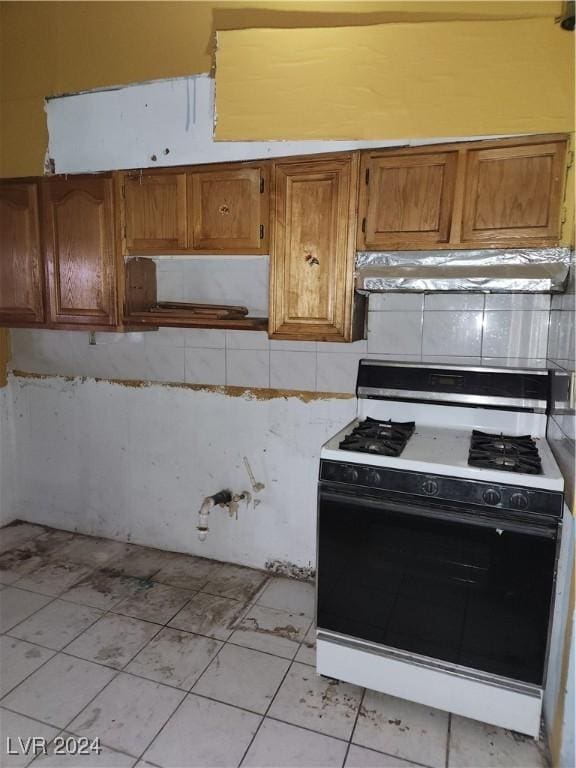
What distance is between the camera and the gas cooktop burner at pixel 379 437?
1772 millimetres

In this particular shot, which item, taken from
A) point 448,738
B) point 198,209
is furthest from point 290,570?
point 198,209

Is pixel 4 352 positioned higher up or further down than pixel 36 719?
higher up

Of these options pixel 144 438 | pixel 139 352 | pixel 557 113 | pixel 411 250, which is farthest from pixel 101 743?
pixel 557 113

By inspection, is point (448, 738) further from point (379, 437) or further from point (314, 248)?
point (314, 248)

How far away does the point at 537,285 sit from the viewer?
1655 mm

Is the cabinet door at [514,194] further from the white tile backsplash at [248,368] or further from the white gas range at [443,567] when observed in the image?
the white tile backsplash at [248,368]

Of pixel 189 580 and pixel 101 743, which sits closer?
pixel 101 743

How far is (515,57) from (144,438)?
8.12 ft

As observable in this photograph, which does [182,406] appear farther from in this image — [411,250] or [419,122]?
[419,122]

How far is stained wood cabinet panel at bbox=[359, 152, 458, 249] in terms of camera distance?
183cm

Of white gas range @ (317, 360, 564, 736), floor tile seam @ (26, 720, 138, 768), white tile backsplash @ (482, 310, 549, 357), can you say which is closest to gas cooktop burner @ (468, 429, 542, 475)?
white gas range @ (317, 360, 564, 736)

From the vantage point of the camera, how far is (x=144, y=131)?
7.61ft

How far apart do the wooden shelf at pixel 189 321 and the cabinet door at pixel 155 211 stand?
0.31 metres

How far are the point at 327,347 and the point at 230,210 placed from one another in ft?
2.55
